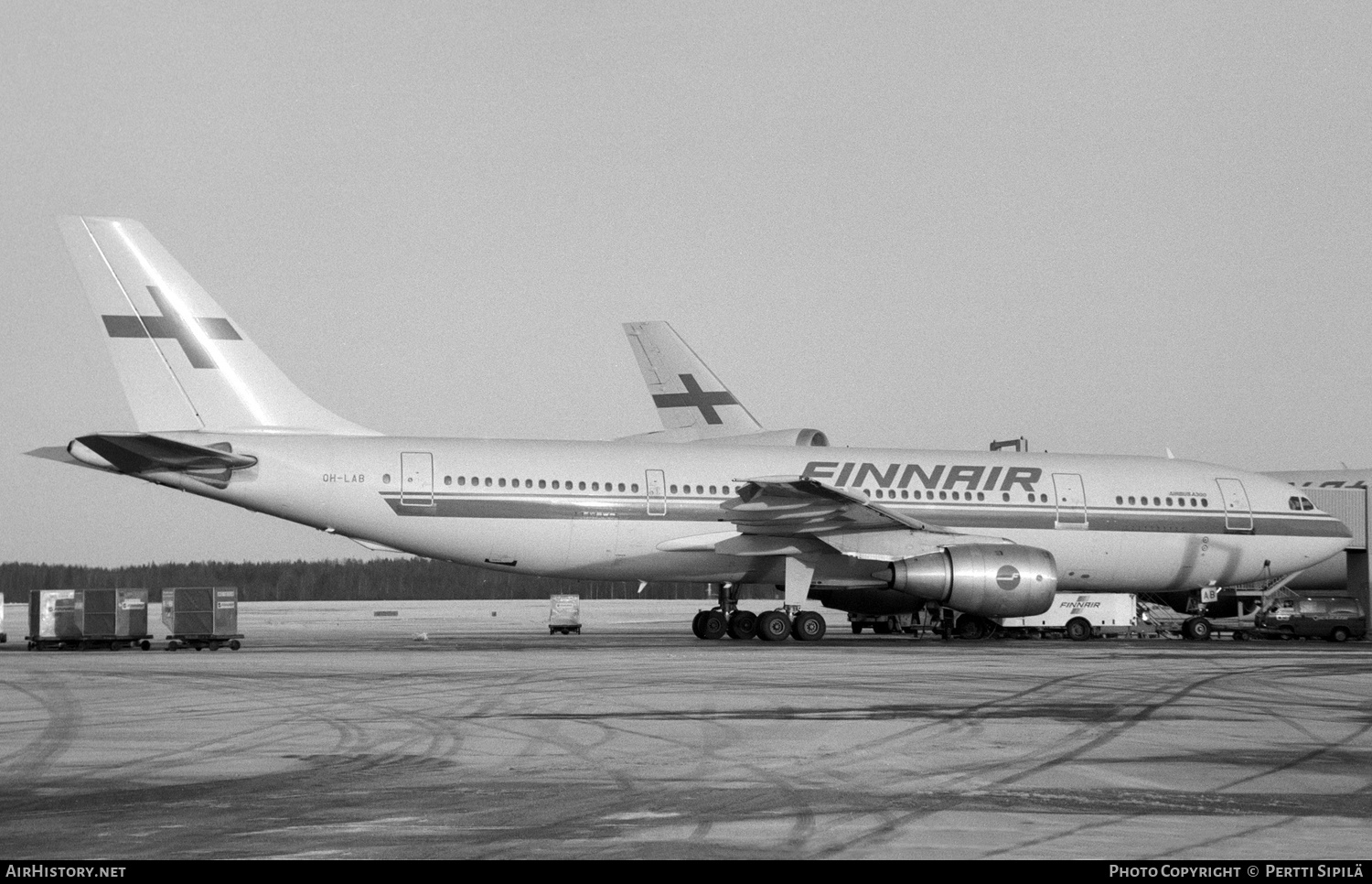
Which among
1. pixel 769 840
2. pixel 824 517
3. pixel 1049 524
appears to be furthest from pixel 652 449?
pixel 769 840

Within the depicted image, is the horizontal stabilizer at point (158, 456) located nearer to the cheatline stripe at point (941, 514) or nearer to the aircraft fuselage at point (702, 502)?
the aircraft fuselage at point (702, 502)

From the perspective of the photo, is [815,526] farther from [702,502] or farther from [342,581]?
[342,581]

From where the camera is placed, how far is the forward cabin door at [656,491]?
2720 cm

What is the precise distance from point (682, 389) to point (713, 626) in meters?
11.9

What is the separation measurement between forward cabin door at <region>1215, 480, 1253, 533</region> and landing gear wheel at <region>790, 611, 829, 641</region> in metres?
10.1

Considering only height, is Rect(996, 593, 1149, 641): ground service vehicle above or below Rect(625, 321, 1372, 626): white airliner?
below

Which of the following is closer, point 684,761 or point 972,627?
point 684,761

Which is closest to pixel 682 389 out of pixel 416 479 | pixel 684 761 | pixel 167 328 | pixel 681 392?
pixel 681 392

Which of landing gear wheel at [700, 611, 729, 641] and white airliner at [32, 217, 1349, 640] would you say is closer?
white airliner at [32, 217, 1349, 640]

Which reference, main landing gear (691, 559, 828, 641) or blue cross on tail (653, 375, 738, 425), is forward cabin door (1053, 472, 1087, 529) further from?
blue cross on tail (653, 375, 738, 425)

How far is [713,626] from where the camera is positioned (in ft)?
94.1

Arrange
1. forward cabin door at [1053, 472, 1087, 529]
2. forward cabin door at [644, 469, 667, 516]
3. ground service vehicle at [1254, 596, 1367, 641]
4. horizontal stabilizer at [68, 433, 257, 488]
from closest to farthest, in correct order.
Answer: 1. horizontal stabilizer at [68, 433, 257, 488]
2. forward cabin door at [644, 469, 667, 516]
3. forward cabin door at [1053, 472, 1087, 529]
4. ground service vehicle at [1254, 596, 1367, 641]

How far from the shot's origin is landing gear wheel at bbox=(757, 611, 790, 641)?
27.3 m

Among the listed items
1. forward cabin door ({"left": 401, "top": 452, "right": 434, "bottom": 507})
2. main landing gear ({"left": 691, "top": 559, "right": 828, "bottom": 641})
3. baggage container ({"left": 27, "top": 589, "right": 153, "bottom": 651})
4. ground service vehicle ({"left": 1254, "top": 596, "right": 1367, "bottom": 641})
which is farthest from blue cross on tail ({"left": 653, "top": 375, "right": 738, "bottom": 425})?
baggage container ({"left": 27, "top": 589, "right": 153, "bottom": 651})
